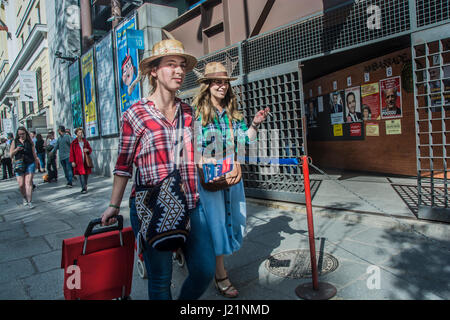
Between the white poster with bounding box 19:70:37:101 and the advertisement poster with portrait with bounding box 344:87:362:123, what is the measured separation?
18.0 metres

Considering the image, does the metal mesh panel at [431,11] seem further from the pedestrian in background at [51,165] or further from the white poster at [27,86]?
the white poster at [27,86]

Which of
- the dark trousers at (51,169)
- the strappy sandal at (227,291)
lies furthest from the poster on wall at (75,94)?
the strappy sandal at (227,291)

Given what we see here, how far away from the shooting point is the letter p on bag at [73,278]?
220cm

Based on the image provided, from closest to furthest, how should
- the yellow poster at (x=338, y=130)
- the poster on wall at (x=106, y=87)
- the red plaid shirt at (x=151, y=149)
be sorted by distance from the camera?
the red plaid shirt at (x=151, y=149) < the yellow poster at (x=338, y=130) < the poster on wall at (x=106, y=87)

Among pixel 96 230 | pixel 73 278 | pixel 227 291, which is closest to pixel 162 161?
pixel 96 230

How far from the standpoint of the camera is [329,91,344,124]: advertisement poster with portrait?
917cm

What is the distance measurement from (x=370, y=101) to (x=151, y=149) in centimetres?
739

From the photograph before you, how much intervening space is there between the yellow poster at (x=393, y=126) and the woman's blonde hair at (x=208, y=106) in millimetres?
5822

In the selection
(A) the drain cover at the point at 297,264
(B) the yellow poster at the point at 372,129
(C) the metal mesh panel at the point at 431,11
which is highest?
(C) the metal mesh panel at the point at 431,11

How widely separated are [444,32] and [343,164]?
568 cm

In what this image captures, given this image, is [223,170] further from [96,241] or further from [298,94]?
[298,94]

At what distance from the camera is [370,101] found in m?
8.20

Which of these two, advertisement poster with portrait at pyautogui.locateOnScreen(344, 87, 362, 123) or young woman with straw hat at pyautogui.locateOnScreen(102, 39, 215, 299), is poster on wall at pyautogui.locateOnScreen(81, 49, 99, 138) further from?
young woman with straw hat at pyautogui.locateOnScreen(102, 39, 215, 299)

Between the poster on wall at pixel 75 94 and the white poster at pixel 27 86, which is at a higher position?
the white poster at pixel 27 86
